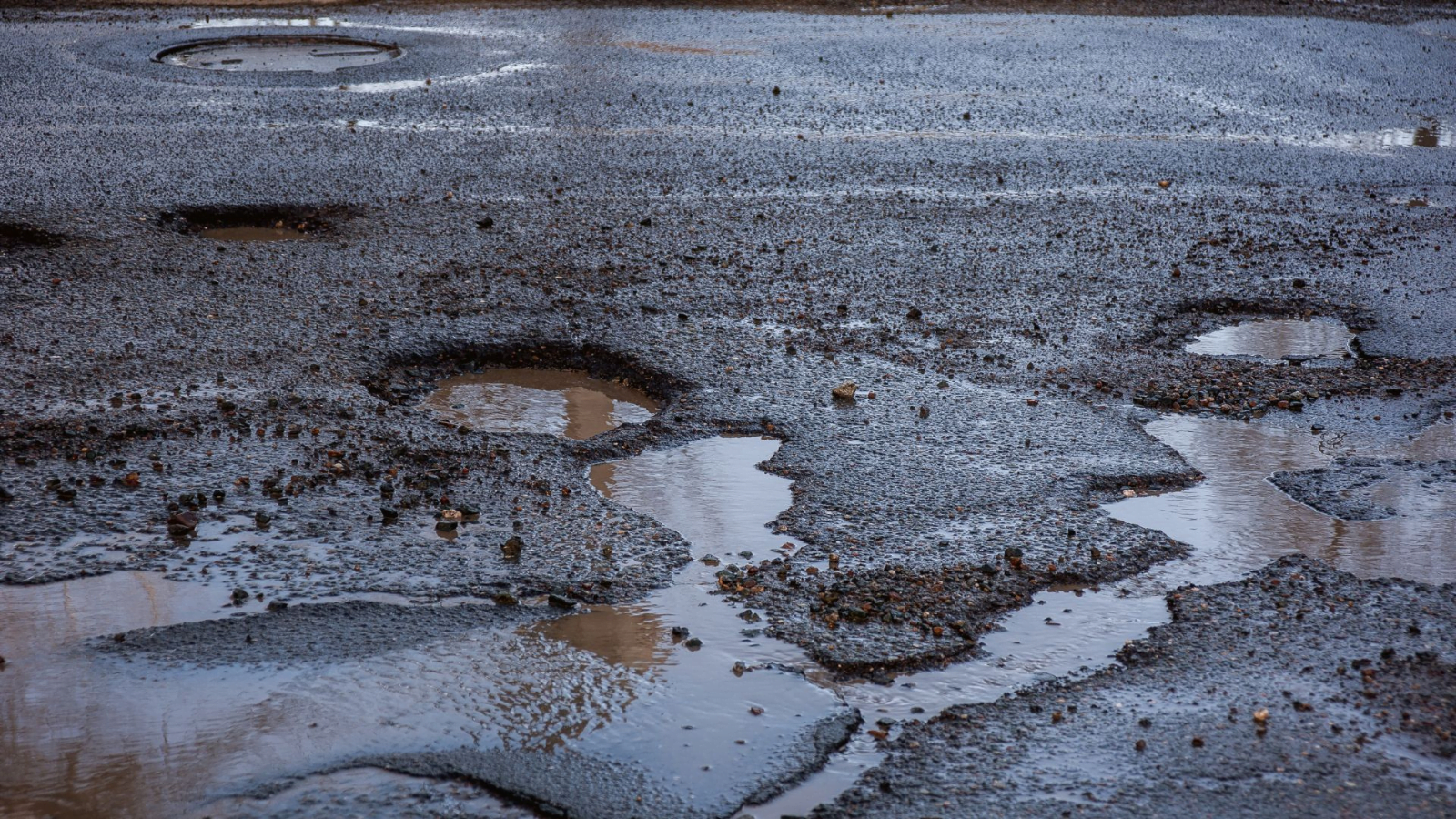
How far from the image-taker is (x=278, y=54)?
11484 mm

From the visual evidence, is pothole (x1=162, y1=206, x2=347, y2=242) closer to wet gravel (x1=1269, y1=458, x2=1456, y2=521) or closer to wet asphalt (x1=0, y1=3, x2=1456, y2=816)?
A: wet asphalt (x1=0, y1=3, x2=1456, y2=816)

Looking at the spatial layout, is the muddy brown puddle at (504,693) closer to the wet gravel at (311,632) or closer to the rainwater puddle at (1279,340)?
the wet gravel at (311,632)

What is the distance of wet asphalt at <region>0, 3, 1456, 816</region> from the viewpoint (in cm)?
396

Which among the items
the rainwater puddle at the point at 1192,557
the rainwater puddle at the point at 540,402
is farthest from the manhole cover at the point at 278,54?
the rainwater puddle at the point at 1192,557

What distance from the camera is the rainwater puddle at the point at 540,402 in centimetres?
489

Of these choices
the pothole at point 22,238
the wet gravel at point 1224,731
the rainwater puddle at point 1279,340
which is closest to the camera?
the wet gravel at point 1224,731

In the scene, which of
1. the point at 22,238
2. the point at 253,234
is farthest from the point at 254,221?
the point at 22,238

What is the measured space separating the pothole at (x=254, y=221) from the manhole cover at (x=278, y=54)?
421 cm

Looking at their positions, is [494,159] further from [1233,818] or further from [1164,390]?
[1233,818]

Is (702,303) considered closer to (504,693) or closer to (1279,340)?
(1279,340)

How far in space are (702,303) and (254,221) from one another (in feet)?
9.08

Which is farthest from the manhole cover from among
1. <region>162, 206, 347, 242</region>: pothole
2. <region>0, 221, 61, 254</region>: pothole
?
<region>0, 221, 61, 254</region>: pothole

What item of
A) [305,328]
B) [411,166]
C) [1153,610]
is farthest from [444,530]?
[411,166]

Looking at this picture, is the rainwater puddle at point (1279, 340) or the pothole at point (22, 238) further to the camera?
the pothole at point (22, 238)
